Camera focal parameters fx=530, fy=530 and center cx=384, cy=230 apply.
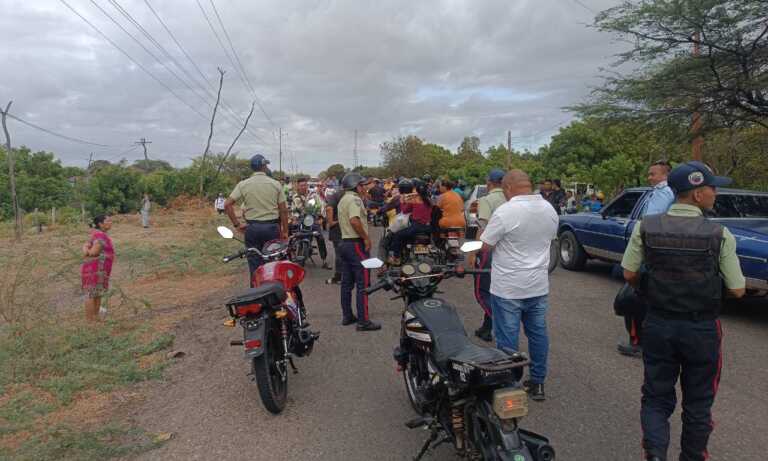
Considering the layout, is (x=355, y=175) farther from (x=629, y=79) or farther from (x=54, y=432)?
(x=629, y=79)

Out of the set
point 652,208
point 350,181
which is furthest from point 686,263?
point 350,181

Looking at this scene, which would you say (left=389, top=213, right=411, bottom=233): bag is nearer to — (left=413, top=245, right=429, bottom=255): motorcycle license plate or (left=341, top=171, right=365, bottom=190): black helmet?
(left=413, top=245, right=429, bottom=255): motorcycle license plate

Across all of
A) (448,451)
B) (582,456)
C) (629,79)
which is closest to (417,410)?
(448,451)

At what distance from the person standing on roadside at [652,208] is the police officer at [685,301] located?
200cm

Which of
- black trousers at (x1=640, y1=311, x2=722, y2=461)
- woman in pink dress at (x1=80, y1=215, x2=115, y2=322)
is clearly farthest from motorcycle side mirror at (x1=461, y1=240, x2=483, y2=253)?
woman in pink dress at (x1=80, y1=215, x2=115, y2=322)

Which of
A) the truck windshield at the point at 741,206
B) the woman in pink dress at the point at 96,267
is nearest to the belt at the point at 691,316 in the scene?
the truck windshield at the point at 741,206

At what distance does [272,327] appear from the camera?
421cm

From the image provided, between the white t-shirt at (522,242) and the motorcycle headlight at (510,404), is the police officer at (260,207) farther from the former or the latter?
the motorcycle headlight at (510,404)

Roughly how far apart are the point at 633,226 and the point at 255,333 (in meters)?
6.00

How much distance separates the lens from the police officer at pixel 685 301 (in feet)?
9.12

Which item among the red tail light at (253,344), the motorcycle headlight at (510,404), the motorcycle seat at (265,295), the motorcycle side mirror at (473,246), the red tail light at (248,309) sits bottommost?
the red tail light at (253,344)

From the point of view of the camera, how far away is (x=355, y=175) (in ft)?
21.0

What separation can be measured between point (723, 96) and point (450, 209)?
742cm

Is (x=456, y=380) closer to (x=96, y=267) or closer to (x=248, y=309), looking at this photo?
(x=248, y=309)
